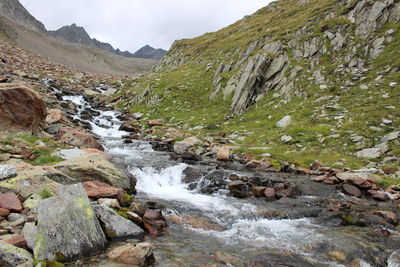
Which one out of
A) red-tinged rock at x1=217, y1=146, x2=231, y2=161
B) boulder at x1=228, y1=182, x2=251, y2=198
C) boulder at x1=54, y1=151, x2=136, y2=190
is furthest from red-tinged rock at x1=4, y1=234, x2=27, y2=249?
red-tinged rock at x1=217, y1=146, x2=231, y2=161

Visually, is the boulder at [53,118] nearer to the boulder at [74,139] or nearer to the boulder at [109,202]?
the boulder at [74,139]

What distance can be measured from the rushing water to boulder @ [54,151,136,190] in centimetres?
118

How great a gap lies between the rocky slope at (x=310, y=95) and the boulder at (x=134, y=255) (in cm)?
1655

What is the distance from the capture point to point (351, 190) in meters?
17.1

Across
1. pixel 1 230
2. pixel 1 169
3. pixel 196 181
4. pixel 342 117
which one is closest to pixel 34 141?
pixel 1 169

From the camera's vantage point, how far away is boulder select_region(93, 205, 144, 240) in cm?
921

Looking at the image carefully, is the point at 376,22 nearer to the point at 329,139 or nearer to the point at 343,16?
the point at 343,16

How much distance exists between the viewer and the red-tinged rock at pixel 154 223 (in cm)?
1035

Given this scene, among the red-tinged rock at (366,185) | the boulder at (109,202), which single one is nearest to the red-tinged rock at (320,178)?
the red-tinged rock at (366,185)

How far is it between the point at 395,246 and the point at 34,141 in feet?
61.3

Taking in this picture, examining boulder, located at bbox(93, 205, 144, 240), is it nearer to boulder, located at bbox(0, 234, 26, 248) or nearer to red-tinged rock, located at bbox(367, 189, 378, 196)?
boulder, located at bbox(0, 234, 26, 248)

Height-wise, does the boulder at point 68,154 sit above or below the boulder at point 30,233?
above

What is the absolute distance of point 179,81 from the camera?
55.2 m

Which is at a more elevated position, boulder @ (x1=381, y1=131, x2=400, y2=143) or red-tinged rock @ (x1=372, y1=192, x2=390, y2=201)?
boulder @ (x1=381, y1=131, x2=400, y2=143)
